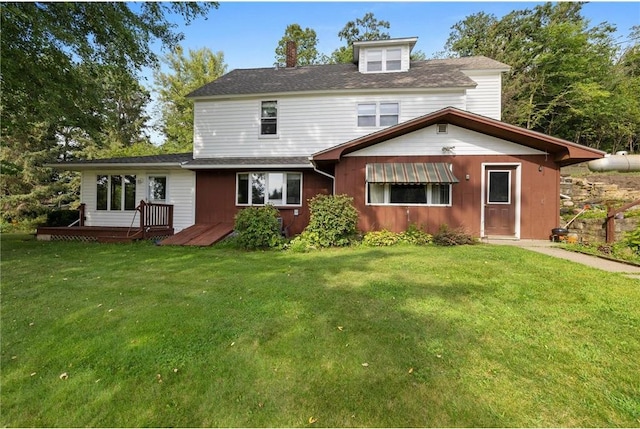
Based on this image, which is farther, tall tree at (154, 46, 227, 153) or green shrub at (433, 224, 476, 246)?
tall tree at (154, 46, 227, 153)

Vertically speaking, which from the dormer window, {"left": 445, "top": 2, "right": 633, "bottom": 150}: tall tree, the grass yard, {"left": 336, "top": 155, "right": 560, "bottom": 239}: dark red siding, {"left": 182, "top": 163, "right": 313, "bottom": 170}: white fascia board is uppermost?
{"left": 445, "top": 2, "right": 633, "bottom": 150}: tall tree

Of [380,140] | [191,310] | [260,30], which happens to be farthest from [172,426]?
[260,30]

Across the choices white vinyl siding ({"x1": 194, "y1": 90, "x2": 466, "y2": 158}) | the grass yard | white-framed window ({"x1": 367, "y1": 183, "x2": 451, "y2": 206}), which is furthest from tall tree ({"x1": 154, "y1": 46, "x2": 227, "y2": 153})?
the grass yard

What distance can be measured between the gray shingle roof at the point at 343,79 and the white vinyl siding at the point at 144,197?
12.4 ft

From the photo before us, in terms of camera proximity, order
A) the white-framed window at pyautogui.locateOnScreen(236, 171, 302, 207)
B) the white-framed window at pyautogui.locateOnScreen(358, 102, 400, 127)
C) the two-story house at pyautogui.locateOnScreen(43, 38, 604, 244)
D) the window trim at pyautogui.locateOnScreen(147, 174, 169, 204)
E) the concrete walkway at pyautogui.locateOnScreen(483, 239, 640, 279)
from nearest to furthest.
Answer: the concrete walkway at pyautogui.locateOnScreen(483, 239, 640, 279), the two-story house at pyautogui.locateOnScreen(43, 38, 604, 244), the white-framed window at pyautogui.locateOnScreen(236, 171, 302, 207), the white-framed window at pyautogui.locateOnScreen(358, 102, 400, 127), the window trim at pyautogui.locateOnScreen(147, 174, 169, 204)

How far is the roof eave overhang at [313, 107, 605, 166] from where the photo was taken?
8734 mm

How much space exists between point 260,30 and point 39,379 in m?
9.81

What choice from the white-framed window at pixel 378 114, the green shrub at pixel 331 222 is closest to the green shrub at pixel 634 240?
the green shrub at pixel 331 222

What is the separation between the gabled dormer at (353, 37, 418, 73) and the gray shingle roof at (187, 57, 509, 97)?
0.45 m

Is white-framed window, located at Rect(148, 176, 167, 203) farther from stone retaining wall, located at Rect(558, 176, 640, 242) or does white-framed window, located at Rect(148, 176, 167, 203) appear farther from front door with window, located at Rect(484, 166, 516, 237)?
stone retaining wall, located at Rect(558, 176, 640, 242)

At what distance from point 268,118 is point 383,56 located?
19.6 feet

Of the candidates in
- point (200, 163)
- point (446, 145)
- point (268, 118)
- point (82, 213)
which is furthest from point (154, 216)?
point (446, 145)

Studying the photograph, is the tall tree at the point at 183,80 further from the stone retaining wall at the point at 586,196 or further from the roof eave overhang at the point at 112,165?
the stone retaining wall at the point at 586,196

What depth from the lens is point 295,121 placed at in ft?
41.6
